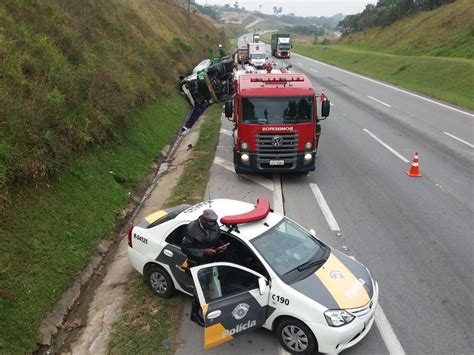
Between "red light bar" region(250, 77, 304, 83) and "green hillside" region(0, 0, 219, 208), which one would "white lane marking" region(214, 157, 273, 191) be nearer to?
"red light bar" region(250, 77, 304, 83)

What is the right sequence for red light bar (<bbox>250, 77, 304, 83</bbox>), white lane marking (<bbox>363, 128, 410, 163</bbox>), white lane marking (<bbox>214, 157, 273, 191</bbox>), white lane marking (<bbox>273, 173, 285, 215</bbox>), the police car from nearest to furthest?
the police car → white lane marking (<bbox>273, 173, 285, 215</bbox>) → white lane marking (<bbox>214, 157, 273, 191</bbox>) → red light bar (<bbox>250, 77, 304, 83</bbox>) → white lane marking (<bbox>363, 128, 410, 163</bbox>)

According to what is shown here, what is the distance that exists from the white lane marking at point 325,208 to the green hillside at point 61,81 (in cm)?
626

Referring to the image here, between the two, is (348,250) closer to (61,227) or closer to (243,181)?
(243,181)

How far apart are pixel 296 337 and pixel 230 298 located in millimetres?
1053

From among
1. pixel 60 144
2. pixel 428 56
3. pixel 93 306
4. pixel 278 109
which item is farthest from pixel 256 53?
pixel 93 306

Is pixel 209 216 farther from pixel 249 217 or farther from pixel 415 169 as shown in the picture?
pixel 415 169

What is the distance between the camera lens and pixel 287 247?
6.58 meters

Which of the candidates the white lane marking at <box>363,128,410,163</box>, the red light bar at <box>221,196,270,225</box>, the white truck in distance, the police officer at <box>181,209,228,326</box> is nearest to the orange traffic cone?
the white lane marking at <box>363,128,410,163</box>

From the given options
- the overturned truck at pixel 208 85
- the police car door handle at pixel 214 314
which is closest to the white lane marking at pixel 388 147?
the overturned truck at pixel 208 85

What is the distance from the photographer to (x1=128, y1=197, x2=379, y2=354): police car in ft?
19.0

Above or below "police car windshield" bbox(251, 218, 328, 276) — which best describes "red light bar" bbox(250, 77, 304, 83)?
above

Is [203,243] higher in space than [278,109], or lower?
lower

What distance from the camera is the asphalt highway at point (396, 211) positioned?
6.55 metres

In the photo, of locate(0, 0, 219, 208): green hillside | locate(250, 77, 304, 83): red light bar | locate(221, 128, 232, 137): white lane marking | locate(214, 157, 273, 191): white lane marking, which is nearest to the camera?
locate(0, 0, 219, 208): green hillside
